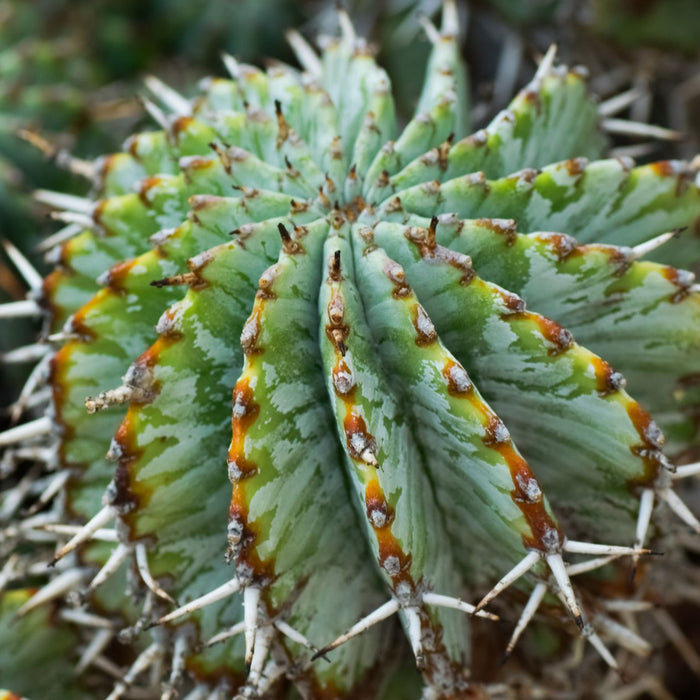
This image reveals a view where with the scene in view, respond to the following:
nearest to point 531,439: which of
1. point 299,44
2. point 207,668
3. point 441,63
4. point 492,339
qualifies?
point 492,339

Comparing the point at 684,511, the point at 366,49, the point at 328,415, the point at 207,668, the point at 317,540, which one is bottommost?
the point at 207,668

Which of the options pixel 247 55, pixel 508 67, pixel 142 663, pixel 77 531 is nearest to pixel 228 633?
pixel 142 663

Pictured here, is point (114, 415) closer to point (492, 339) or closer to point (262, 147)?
point (262, 147)

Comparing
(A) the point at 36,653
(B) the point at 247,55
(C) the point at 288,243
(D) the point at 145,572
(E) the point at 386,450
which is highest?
(B) the point at 247,55

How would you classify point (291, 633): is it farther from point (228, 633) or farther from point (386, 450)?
point (386, 450)

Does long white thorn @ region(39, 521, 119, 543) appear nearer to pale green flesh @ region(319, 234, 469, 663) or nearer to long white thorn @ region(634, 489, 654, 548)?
pale green flesh @ region(319, 234, 469, 663)

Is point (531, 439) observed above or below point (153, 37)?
below

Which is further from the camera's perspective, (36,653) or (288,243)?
(36,653)
